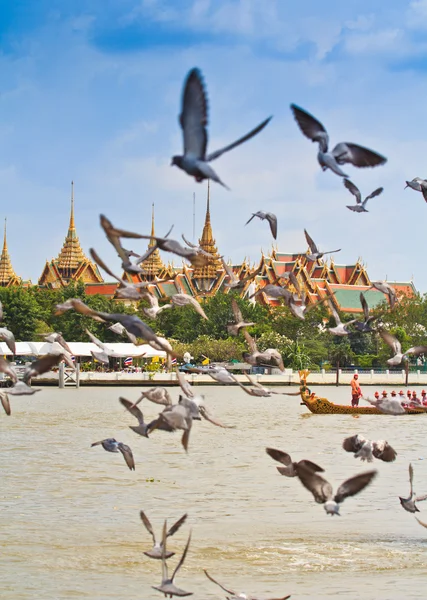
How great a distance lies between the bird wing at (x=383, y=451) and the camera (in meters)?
6.93

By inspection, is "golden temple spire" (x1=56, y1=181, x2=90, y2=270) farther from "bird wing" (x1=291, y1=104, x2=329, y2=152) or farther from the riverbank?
"bird wing" (x1=291, y1=104, x2=329, y2=152)

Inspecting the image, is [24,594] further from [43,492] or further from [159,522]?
[43,492]

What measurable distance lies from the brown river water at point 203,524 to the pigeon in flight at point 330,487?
9.84 ft

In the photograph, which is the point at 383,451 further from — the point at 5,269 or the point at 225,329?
the point at 5,269

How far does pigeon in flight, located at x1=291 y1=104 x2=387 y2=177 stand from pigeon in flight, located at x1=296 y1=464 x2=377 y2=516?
5.41 feet

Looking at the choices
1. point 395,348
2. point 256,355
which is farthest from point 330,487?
point 395,348

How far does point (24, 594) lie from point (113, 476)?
7.39 metres

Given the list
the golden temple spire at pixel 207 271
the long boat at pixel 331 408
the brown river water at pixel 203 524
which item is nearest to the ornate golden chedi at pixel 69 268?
the golden temple spire at pixel 207 271

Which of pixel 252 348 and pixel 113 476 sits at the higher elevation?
pixel 252 348

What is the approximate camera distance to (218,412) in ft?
121

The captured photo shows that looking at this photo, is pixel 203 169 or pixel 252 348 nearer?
pixel 203 169

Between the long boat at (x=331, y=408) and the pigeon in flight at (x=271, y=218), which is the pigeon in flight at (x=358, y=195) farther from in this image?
the long boat at (x=331, y=408)

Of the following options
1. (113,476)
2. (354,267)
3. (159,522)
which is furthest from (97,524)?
(354,267)

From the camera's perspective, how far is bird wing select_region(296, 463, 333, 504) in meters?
6.27
